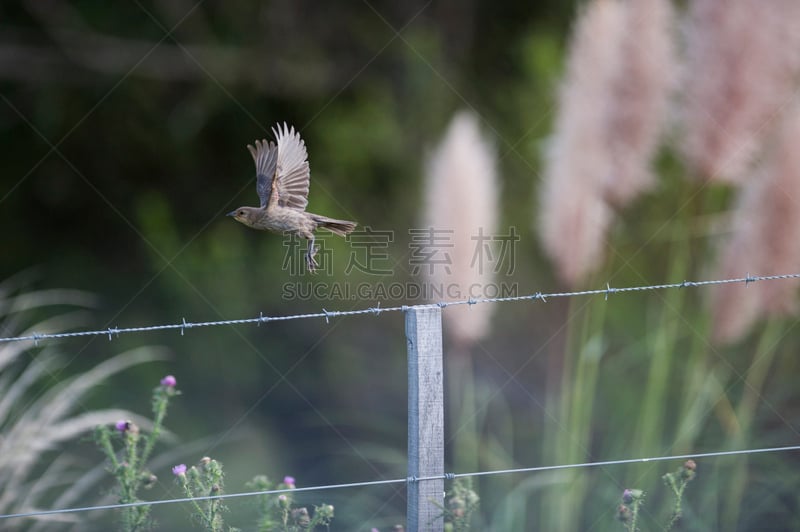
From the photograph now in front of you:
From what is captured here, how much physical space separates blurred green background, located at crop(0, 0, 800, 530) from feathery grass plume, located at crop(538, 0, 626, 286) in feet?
2.15

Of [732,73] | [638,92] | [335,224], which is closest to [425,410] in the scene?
[335,224]

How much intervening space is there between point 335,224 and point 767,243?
1382 mm

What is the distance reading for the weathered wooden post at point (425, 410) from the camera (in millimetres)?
1884

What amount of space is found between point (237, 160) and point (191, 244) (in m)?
0.78

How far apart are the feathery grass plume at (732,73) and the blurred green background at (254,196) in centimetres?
75

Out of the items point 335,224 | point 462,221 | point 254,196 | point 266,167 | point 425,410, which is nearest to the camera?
point 425,410

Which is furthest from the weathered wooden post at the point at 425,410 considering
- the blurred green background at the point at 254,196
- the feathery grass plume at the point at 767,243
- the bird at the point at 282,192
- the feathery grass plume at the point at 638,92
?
the blurred green background at the point at 254,196

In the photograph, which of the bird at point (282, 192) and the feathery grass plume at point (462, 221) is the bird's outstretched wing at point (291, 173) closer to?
the bird at point (282, 192)

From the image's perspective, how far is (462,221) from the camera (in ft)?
9.04

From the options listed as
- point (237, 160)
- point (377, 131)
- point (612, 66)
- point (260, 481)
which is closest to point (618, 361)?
point (612, 66)

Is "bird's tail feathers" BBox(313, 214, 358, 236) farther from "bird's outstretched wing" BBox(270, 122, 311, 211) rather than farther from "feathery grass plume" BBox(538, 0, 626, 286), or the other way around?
"feathery grass plume" BBox(538, 0, 626, 286)

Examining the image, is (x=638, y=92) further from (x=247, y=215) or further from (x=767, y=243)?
(x=247, y=215)

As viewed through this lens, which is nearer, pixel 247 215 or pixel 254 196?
pixel 247 215

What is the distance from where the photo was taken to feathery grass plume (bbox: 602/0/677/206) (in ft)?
9.16
